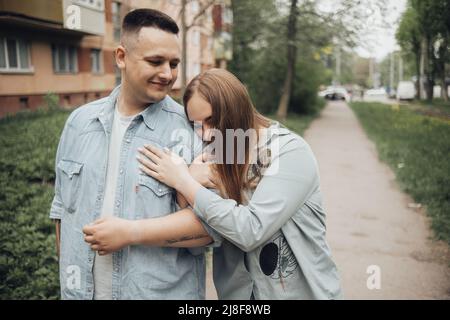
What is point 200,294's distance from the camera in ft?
6.06

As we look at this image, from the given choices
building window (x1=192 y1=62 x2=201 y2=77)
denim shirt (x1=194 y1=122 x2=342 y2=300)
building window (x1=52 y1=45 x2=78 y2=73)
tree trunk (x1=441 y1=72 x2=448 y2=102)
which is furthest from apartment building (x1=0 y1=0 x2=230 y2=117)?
building window (x1=192 y1=62 x2=201 y2=77)

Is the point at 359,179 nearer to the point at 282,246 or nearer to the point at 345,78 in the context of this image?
the point at 282,246

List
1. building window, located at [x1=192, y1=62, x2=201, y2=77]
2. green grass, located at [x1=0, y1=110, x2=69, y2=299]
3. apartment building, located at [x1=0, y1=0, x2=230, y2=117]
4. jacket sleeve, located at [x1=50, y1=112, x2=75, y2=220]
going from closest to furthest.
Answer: jacket sleeve, located at [x1=50, y1=112, x2=75, y2=220]
green grass, located at [x1=0, y1=110, x2=69, y2=299]
apartment building, located at [x1=0, y1=0, x2=230, y2=117]
building window, located at [x1=192, y1=62, x2=201, y2=77]

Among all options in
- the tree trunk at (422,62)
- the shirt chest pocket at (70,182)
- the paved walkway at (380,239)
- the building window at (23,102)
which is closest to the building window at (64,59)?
the building window at (23,102)

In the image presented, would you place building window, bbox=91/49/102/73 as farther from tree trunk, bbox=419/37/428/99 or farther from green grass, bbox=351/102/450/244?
tree trunk, bbox=419/37/428/99

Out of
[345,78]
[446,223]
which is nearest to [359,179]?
[446,223]

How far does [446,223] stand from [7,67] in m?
11.5

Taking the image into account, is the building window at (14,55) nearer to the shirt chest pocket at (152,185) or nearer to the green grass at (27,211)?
the green grass at (27,211)

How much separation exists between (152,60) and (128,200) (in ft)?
1.81

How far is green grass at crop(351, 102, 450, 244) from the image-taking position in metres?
4.32

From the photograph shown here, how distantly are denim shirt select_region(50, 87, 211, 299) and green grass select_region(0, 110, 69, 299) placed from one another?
6.93 feet

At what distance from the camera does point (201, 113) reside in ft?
5.60

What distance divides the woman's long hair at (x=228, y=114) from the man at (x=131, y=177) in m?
0.14
